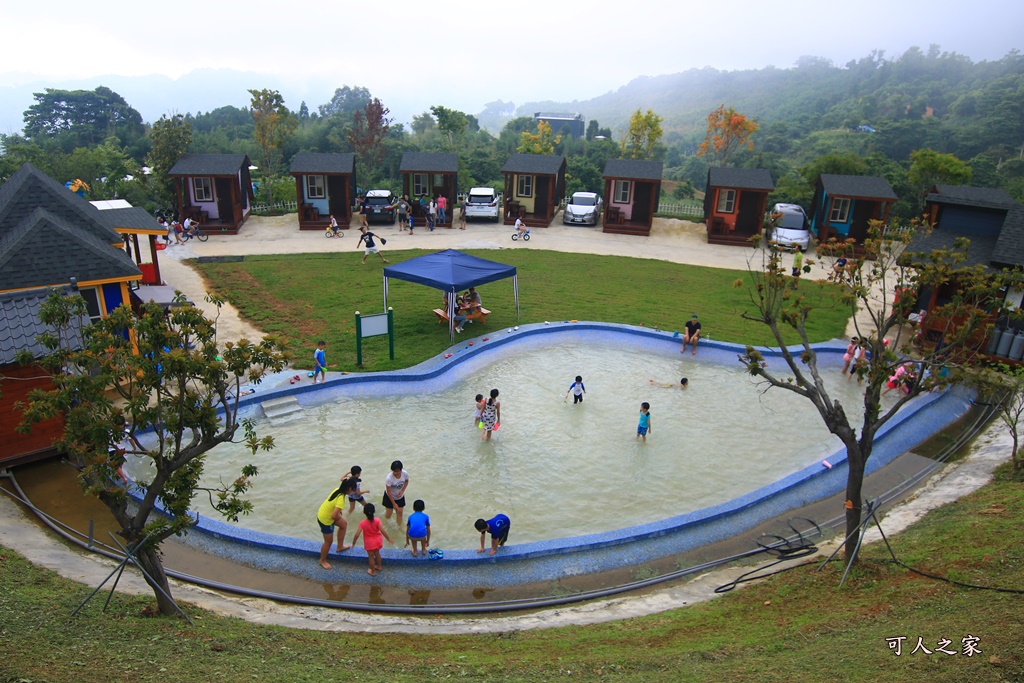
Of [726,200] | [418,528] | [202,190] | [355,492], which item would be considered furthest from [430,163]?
[418,528]

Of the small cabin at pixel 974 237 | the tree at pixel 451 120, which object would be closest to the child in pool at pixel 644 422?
the small cabin at pixel 974 237

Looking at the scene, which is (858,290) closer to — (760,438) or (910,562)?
(910,562)

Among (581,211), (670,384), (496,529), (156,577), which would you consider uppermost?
(581,211)

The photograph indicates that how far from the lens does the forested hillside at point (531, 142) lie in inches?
1401

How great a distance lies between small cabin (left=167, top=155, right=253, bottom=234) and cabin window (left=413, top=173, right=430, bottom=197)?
8.87 metres

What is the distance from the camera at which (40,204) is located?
54.6 ft

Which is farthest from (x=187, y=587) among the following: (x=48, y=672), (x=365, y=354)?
(x=365, y=354)

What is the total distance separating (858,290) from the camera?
9.66 metres

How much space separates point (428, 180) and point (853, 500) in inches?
1186

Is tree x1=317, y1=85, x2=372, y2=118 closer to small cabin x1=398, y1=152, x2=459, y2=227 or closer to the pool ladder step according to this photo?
small cabin x1=398, y1=152, x2=459, y2=227

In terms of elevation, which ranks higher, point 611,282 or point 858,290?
point 858,290

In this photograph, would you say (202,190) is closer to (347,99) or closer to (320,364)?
(320,364)

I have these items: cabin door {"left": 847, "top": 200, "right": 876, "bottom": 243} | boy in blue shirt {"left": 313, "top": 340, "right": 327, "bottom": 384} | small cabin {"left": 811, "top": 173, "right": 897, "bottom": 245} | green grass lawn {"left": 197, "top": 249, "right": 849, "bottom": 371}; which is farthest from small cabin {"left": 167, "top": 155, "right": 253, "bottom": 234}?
cabin door {"left": 847, "top": 200, "right": 876, "bottom": 243}

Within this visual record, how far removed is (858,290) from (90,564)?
1207cm
